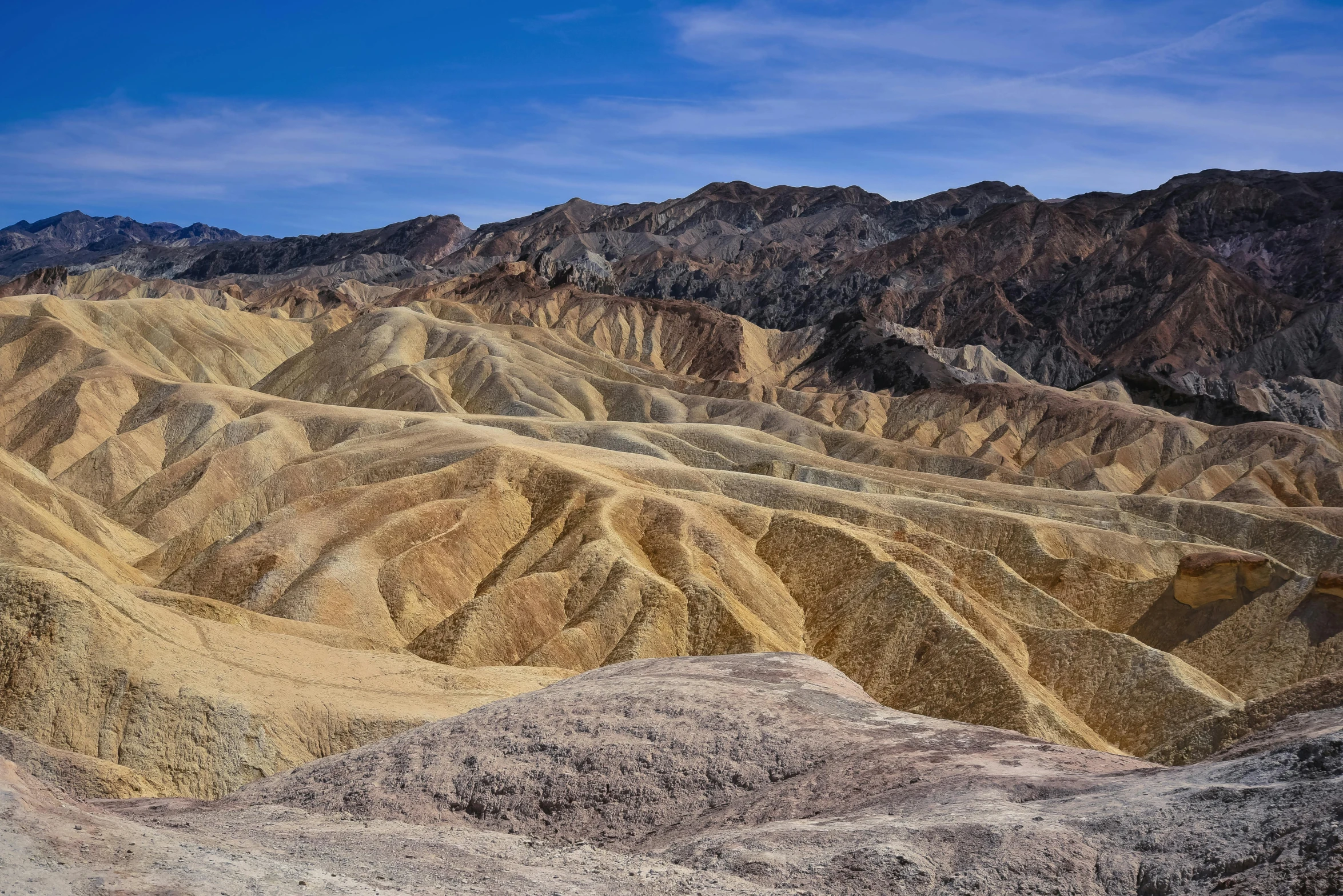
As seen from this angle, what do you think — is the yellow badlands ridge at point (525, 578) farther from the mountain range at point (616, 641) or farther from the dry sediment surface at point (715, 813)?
the dry sediment surface at point (715, 813)

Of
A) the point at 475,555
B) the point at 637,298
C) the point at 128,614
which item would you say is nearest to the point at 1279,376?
the point at 637,298

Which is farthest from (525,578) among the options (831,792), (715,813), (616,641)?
(831,792)

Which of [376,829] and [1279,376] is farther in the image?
[1279,376]

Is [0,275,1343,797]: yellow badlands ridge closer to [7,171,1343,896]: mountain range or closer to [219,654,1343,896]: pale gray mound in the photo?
[7,171,1343,896]: mountain range

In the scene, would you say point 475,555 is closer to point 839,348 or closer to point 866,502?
point 866,502

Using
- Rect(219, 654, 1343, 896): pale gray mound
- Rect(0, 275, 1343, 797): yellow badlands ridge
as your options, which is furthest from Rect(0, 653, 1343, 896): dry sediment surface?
Rect(0, 275, 1343, 797): yellow badlands ridge

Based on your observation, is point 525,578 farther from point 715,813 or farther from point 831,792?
point 831,792
